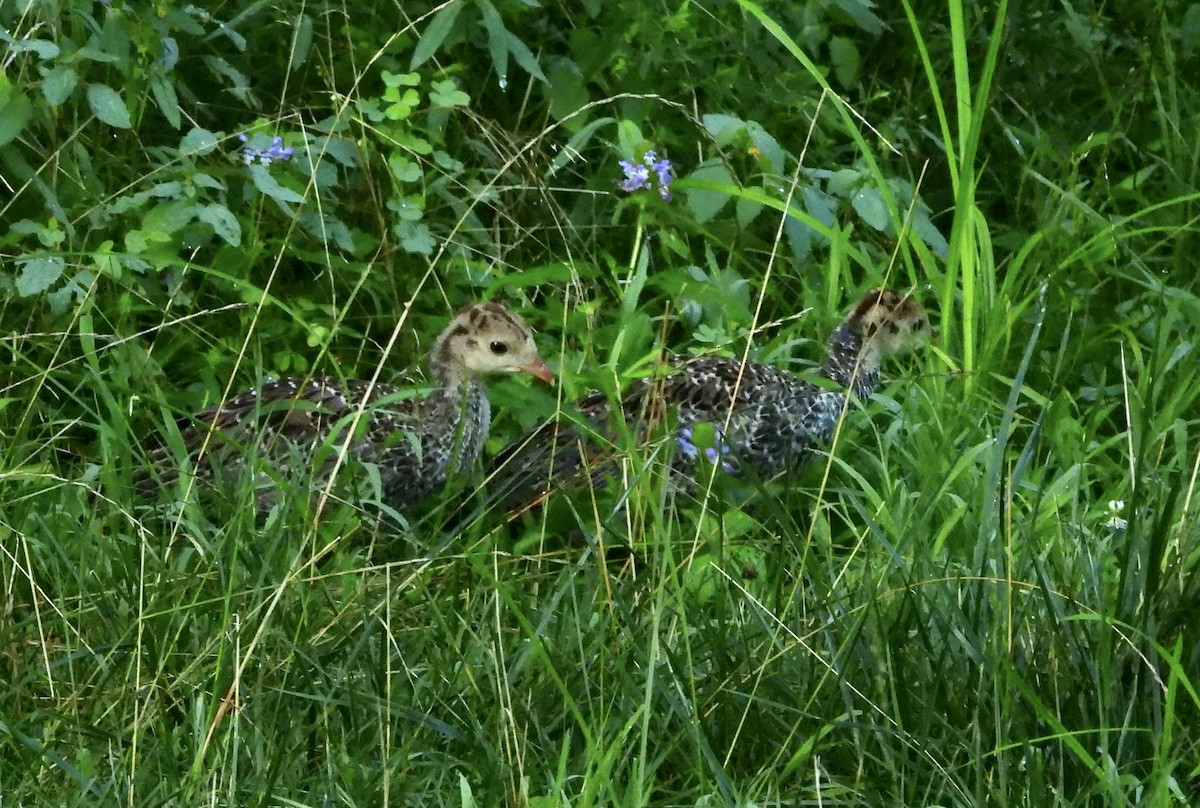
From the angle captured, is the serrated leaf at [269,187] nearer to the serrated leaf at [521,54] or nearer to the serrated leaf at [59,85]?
the serrated leaf at [59,85]

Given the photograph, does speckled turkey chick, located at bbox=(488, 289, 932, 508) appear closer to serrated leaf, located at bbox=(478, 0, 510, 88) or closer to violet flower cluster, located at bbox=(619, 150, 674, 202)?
violet flower cluster, located at bbox=(619, 150, 674, 202)

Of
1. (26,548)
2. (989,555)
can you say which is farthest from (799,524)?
(26,548)

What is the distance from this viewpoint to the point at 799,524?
5.47 m

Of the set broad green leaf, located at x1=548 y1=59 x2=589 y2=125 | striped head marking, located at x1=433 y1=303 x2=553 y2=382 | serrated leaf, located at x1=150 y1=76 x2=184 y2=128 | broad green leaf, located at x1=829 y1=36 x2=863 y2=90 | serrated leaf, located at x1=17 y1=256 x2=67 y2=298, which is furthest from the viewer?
broad green leaf, located at x1=829 y1=36 x2=863 y2=90

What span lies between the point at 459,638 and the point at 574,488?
4.98ft

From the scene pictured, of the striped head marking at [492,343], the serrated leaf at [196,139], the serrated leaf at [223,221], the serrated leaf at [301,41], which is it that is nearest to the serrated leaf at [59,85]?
the serrated leaf at [196,139]

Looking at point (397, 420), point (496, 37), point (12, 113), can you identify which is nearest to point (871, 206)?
point (496, 37)

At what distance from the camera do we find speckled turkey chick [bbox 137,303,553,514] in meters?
5.42

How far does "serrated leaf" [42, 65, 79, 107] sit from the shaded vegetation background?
2 cm

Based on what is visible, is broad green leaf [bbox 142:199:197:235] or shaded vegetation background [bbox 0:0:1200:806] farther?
broad green leaf [bbox 142:199:197:235]

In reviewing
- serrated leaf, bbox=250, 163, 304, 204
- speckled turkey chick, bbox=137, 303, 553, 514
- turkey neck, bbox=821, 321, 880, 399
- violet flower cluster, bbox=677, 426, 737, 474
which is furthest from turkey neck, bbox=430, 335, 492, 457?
turkey neck, bbox=821, 321, 880, 399

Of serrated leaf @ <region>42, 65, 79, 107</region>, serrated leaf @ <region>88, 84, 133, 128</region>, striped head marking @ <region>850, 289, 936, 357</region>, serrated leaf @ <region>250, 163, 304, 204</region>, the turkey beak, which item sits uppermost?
serrated leaf @ <region>42, 65, 79, 107</region>

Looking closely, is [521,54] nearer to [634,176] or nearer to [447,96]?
[447,96]

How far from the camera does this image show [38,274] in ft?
17.4
